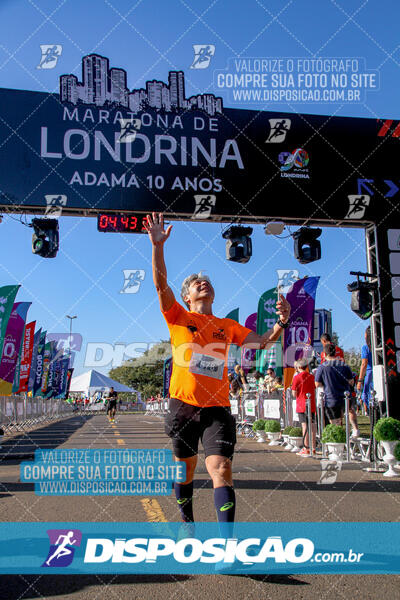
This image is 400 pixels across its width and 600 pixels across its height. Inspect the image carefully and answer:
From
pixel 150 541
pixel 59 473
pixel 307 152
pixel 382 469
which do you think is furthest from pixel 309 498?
pixel 307 152

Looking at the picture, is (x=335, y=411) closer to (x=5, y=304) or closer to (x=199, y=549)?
(x=199, y=549)

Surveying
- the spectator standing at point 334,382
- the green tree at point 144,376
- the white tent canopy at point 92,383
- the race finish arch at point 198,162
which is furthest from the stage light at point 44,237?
the green tree at point 144,376

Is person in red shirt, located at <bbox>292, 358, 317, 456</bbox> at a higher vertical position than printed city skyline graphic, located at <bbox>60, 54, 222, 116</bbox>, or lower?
lower

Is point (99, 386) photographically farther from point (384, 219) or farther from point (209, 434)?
point (209, 434)

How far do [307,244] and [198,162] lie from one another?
3151 mm

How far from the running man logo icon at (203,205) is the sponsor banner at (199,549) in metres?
8.31

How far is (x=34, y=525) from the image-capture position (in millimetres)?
4777

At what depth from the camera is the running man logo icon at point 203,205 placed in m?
12.1

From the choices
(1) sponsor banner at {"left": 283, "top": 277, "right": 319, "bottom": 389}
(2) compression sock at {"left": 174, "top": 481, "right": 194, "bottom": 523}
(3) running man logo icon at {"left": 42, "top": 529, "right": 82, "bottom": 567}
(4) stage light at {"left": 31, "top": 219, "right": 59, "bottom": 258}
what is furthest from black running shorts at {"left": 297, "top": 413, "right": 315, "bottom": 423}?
(2) compression sock at {"left": 174, "top": 481, "right": 194, "bottom": 523}

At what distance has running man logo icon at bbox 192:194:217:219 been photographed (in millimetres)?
12055

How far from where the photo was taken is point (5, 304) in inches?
640

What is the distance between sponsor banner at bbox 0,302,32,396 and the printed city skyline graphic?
949 cm

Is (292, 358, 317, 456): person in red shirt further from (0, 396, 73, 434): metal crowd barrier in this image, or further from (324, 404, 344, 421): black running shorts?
(0, 396, 73, 434): metal crowd barrier

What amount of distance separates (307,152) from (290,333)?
4.93m
